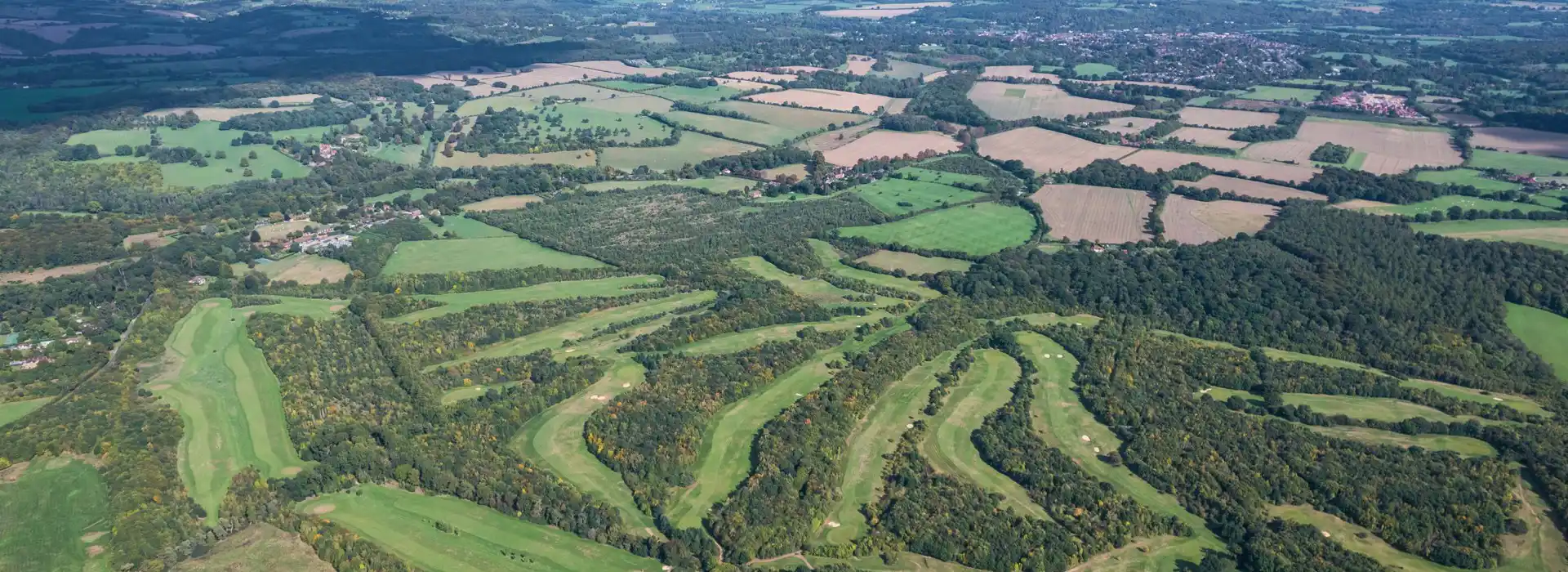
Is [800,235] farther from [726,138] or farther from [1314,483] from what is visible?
[1314,483]

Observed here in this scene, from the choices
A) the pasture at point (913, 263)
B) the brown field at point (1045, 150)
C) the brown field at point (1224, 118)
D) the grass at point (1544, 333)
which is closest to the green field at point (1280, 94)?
the brown field at point (1224, 118)

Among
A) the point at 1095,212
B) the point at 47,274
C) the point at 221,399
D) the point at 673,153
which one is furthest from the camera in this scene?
the point at 673,153

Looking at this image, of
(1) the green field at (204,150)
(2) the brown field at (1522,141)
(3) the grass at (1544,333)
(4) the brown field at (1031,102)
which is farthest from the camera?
(4) the brown field at (1031,102)

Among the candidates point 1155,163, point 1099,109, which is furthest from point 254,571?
point 1099,109

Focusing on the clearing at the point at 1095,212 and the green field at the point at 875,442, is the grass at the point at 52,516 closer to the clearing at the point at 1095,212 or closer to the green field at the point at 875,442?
the green field at the point at 875,442

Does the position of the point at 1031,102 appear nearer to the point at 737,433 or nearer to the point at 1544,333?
the point at 1544,333

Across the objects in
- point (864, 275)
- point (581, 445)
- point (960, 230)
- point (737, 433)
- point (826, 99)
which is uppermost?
point (826, 99)

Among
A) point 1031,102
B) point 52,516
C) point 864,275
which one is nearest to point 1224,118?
point 1031,102

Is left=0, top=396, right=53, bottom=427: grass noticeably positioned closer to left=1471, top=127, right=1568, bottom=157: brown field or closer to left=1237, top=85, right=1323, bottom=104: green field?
left=1471, top=127, right=1568, bottom=157: brown field
